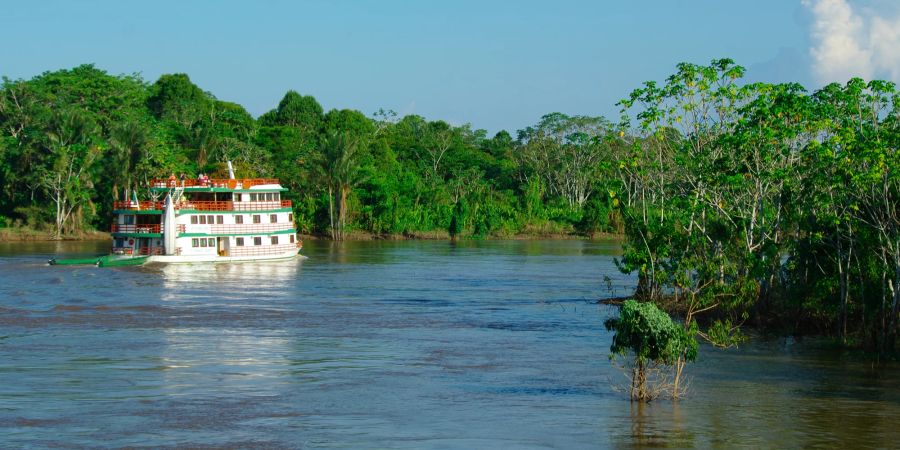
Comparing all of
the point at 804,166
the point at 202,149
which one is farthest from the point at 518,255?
the point at 804,166

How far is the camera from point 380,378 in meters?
24.6

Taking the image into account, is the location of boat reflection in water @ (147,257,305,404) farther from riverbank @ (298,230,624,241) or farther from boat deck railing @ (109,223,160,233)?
riverbank @ (298,230,624,241)

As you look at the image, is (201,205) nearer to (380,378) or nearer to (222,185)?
(222,185)

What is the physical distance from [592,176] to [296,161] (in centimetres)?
2874

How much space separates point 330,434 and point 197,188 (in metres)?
43.5

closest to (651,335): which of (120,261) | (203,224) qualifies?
(120,261)

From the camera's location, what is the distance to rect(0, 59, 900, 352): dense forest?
26675 mm

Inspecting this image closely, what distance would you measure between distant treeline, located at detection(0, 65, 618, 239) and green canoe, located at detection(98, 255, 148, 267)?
85.9 ft

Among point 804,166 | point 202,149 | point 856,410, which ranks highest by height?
point 202,149

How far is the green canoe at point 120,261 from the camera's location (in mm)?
56156

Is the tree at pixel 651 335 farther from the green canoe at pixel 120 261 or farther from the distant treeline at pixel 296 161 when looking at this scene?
the distant treeline at pixel 296 161

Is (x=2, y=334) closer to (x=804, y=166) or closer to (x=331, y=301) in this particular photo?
(x=331, y=301)

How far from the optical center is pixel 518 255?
74.1 metres

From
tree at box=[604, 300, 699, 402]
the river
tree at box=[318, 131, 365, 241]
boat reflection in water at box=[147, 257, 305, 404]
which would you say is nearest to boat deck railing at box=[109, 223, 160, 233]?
boat reflection in water at box=[147, 257, 305, 404]
